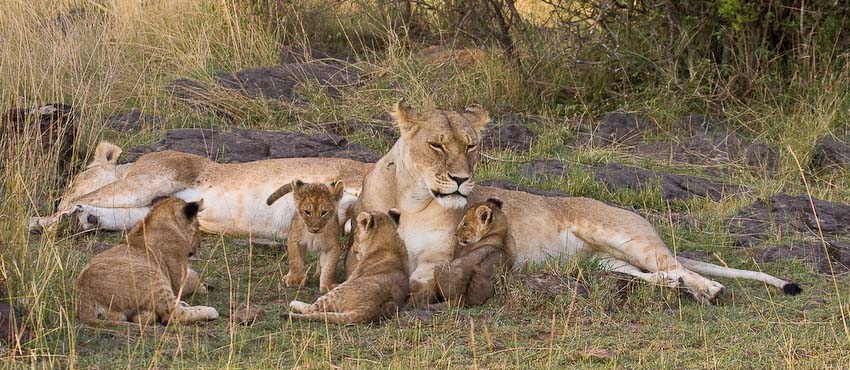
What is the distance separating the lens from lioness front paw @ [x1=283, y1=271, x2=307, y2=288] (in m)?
7.44

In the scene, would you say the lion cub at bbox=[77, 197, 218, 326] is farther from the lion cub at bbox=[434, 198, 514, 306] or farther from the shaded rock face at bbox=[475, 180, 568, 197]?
the shaded rock face at bbox=[475, 180, 568, 197]

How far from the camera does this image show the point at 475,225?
7.29m

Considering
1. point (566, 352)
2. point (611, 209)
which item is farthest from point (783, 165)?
point (566, 352)

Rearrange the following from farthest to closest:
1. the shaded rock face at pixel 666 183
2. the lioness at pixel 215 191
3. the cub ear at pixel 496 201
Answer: the shaded rock face at pixel 666 183 → the lioness at pixel 215 191 → the cub ear at pixel 496 201

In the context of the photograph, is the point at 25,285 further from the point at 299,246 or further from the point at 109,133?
the point at 109,133

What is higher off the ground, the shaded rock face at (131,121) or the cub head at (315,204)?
the cub head at (315,204)

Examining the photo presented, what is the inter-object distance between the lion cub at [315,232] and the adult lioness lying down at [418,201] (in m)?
0.39

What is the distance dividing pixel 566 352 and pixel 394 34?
8.18 meters

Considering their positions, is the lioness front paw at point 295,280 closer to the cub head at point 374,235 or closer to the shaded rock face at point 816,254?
the cub head at point 374,235

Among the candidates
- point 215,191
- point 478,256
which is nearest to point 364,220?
point 478,256

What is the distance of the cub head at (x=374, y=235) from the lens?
6.95 m

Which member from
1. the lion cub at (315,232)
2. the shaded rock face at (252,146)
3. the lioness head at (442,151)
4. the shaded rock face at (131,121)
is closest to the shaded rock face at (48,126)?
the shaded rock face at (252,146)

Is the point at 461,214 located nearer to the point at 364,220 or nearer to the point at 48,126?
the point at 364,220

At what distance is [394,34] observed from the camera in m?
13.6
